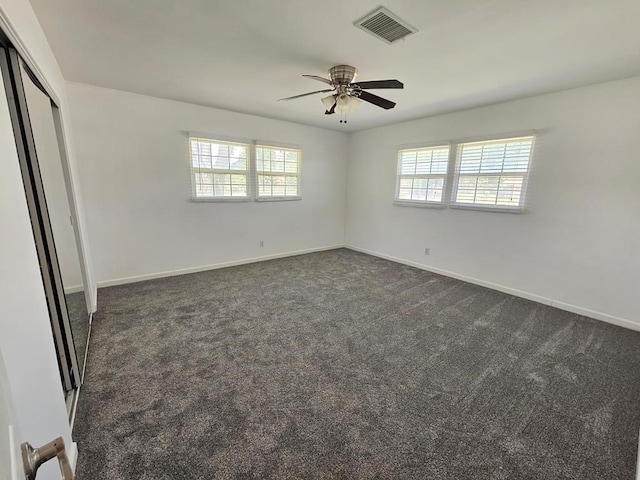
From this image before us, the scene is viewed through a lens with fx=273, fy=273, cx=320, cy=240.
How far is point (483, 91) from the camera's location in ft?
10.6

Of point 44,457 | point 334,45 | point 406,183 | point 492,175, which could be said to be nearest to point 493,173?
point 492,175

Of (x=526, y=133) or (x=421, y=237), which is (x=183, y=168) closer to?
(x=421, y=237)

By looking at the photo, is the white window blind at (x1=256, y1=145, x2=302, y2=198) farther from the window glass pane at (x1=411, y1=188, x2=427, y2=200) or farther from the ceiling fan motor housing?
the ceiling fan motor housing

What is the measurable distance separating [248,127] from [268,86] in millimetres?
1503

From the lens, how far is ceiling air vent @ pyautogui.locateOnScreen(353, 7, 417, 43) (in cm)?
185

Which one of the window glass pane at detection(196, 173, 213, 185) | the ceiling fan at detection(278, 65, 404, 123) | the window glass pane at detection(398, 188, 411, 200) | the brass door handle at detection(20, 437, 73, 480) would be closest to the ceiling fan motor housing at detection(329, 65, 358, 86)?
the ceiling fan at detection(278, 65, 404, 123)

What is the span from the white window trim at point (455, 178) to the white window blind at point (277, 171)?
6.33ft

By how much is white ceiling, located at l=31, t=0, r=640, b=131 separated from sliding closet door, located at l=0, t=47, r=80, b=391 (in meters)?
0.80

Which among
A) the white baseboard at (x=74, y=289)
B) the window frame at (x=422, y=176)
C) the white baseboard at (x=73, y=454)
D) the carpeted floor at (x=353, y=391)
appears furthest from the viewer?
the window frame at (x=422, y=176)

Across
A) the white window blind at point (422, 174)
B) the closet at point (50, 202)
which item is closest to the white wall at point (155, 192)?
the closet at point (50, 202)

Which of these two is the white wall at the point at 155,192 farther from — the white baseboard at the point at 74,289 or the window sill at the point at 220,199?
the white baseboard at the point at 74,289

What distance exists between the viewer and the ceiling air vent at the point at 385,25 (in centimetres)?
185

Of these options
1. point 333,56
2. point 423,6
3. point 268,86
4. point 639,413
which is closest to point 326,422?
point 639,413

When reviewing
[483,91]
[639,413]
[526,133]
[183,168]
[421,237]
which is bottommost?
[639,413]
